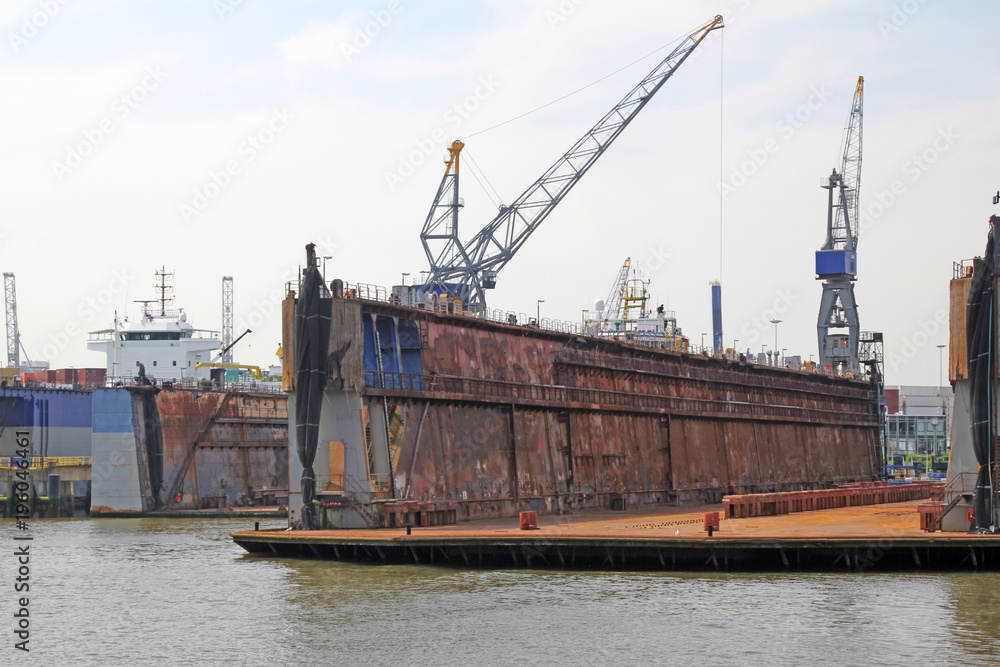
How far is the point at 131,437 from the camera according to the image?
→ 241 feet

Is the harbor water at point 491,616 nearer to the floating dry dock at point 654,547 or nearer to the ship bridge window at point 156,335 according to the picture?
the floating dry dock at point 654,547

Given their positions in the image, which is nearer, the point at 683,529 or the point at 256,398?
the point at 683,529

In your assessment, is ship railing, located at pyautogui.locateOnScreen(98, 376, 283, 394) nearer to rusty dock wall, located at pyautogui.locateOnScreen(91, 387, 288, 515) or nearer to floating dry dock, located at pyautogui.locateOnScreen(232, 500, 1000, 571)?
rusty dock wall, located at pyautogui.locateOnScreen(91, 387, 288, 515)

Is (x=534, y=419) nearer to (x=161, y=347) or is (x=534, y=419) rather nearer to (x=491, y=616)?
(x=491, y=616)

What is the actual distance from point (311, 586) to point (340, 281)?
49.7ft

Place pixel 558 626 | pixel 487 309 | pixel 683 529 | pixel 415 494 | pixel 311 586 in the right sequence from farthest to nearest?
pixel 487 309 → pixel 415 494 → pixel 683 529 → pixel 311 586 → pixel 558 626

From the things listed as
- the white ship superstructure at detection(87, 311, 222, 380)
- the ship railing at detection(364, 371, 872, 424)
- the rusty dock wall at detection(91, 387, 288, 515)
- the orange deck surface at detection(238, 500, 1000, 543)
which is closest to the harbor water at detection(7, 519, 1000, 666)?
the orange deck surface at detection(238, 500, 1000, 543)

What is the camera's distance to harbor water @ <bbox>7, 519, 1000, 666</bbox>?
28812mm

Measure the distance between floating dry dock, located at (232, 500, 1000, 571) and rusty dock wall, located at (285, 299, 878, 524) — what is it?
4.28 metres

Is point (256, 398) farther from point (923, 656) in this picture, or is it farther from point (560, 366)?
point (923, 656)

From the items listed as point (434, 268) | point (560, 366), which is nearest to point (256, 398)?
point (434, 268)

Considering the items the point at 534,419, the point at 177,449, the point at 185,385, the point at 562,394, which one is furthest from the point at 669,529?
the point at 185,385

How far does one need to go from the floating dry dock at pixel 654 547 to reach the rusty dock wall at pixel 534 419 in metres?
4.28

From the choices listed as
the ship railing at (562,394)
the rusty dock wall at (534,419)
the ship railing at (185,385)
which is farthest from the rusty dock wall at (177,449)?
the ship railing at (562,394)
